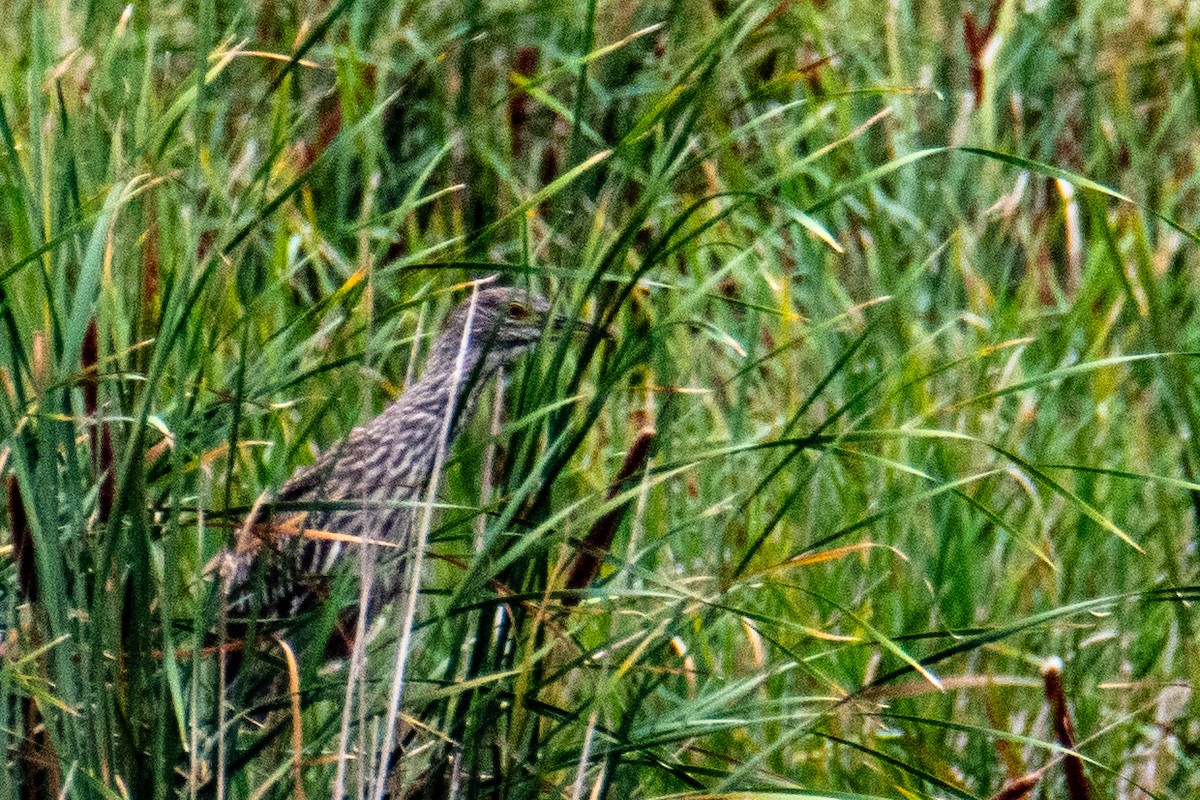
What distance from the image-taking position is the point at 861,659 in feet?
9.93

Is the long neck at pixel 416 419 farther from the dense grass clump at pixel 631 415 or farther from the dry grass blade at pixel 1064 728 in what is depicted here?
the dry grass blade at pixel 1064 728

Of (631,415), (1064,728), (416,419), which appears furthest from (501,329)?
(1064,728)

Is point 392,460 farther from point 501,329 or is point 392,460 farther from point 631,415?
point 631,415

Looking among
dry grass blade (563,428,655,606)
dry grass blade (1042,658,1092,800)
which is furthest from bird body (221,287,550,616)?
dry grass blade (1042,658,1092,800)

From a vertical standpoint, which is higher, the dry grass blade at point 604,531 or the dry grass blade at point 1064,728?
the dry grass blade at point 604,531

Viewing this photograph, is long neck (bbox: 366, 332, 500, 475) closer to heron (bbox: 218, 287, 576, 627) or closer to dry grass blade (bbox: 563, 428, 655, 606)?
heron (bbox: 218, 287, 576, 627)

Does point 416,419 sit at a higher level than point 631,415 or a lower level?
higher

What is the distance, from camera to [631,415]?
4125 mm

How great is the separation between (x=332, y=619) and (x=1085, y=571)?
1579mm

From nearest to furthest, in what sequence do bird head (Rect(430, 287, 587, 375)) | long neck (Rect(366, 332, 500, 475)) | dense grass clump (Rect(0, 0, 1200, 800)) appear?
dense grass clump (Rect(0, 0, 1200, 800)) < bird head (Rect(430, 287, 587, 375)) < long neck (Rect(366, 332, 500, 475))

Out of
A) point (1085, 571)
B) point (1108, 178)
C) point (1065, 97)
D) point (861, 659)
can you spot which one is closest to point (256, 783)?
→ point (861, 659)

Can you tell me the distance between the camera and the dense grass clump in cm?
219

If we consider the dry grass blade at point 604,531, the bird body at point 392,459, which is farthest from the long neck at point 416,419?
the dry grass blade at point 604,531

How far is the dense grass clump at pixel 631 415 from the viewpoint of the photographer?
7.18 feet
